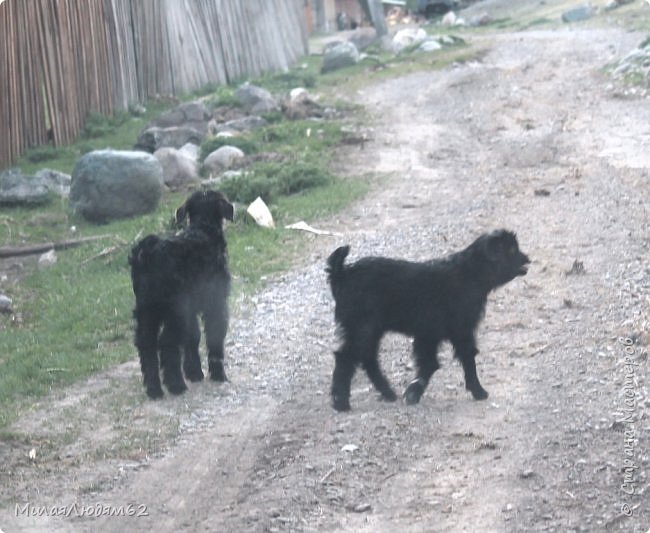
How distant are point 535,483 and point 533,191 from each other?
27.1 feet

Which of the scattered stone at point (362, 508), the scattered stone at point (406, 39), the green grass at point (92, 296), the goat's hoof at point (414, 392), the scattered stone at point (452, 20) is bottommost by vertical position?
the scattered stone at point (452, 20)

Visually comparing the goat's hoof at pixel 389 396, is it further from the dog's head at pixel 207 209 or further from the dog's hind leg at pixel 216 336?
the dog's head at pixel 207 209

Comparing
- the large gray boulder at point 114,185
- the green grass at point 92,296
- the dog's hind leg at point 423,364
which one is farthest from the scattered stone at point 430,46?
the dog's hind leg at point 423,364

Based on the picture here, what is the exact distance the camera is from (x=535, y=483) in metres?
6.20

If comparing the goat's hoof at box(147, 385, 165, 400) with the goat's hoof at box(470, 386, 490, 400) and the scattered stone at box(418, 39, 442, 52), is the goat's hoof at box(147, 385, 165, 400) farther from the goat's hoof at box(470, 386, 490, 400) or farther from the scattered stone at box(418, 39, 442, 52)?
the scattered stone at box(418, 39, 442, 52)

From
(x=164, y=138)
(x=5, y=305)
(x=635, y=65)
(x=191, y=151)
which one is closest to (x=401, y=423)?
(x=5, y=305)

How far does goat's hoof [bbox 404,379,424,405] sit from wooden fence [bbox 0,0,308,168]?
36.0ft

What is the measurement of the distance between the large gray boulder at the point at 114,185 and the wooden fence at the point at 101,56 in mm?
3466

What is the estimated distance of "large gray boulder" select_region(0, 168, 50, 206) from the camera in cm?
1523

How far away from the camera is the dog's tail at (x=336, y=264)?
755 cm

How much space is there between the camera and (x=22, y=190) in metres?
15.4

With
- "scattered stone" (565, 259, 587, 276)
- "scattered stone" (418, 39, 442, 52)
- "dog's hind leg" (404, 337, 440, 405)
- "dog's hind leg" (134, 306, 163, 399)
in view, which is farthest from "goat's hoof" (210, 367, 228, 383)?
"scattered stone" (418, 39, 442, 52)

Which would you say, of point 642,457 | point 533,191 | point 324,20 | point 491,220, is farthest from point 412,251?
point 324,20

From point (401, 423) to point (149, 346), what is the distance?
1899mm
